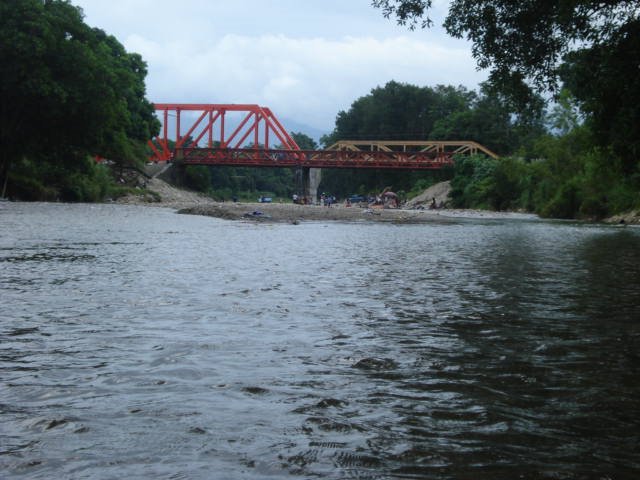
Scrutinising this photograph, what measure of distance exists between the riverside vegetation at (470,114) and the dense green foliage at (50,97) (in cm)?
8

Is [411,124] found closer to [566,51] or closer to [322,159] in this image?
[322,159]

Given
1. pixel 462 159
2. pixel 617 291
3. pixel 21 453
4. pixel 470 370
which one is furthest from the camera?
pixel 462 159

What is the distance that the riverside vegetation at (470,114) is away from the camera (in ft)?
47.2

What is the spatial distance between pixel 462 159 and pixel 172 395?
263 ft

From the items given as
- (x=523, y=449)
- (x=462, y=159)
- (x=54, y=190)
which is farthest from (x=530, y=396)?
(x=462, y=159)

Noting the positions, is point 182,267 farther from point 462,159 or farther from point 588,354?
point 462,159

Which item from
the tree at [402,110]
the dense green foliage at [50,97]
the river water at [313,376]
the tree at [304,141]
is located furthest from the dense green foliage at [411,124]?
the river water at [313,376]

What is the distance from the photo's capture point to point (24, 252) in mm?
13008

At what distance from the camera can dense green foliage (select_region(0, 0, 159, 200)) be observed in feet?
121

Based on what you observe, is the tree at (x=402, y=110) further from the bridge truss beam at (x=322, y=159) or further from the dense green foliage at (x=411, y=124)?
the bridge truss beam at (x=322, y=159)

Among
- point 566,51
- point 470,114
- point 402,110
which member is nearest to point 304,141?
point 402,110

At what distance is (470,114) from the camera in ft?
325

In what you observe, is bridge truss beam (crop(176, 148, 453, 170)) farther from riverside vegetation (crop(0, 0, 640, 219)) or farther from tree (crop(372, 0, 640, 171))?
tree (crop(372, 0, 640, 171))

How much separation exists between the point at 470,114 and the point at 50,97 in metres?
73.2
